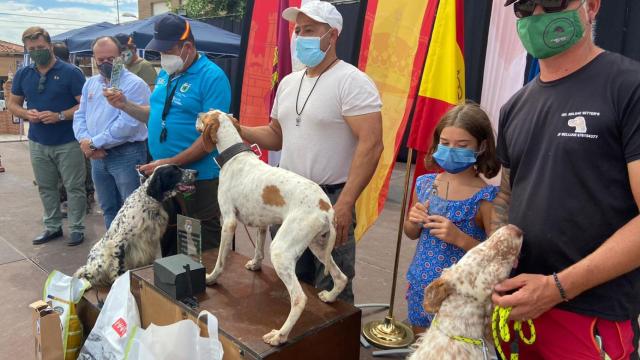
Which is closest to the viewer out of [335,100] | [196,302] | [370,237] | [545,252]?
[545,252]

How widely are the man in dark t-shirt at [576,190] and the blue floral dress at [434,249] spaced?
0.50 m

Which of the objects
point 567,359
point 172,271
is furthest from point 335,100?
point 567,359

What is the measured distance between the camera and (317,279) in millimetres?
2381

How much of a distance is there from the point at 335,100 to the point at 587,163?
1237 millimetres

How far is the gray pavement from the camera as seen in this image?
3.25m

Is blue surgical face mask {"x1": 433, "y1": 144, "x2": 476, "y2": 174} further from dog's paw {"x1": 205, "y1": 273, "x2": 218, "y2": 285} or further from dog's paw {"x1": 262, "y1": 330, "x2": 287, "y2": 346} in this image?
dog's paw {"x1": 205, "y1": 273, "x2": 218, "y2": 285}

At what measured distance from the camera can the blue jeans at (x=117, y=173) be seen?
376 centimetres

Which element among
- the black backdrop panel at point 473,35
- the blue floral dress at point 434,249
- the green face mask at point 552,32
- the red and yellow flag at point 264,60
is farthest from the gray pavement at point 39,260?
the black backdrop panel at point 473,35

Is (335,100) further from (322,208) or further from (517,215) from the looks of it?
(517,215)

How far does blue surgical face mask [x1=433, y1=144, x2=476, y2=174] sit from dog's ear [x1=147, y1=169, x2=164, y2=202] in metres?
1.72

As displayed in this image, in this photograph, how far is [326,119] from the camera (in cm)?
218

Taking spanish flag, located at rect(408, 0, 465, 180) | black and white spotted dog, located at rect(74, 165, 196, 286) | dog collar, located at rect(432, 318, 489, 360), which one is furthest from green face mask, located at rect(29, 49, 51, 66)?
dog collar, located at rect(432, 318, 489, 360)

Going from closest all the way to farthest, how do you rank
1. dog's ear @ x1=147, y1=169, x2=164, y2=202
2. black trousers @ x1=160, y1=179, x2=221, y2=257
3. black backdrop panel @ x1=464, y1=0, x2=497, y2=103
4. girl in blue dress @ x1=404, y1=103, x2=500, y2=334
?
girl in blue dress @ x1=404, y1=103, x2=500, y2=334
dog's ear @ x1=147, y1=169, x2=164, y2=202
black trousers @ x1=160, y1=179, x2=221, y2=257
black backdrop panel @ x1=464, y1=0, x2=497, y2=103

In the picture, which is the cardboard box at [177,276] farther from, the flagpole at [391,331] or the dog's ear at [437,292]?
the flagpole at [391,331]
